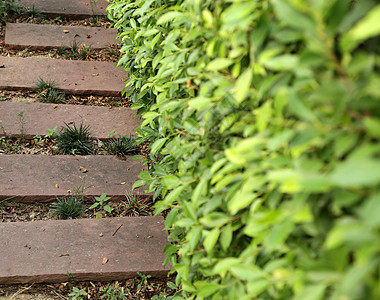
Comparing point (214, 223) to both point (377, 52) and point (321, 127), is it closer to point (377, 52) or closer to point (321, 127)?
Answer: point (321, 127)

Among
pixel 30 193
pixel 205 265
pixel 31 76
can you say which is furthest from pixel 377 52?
pixel 31 76

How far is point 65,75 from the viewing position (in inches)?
120

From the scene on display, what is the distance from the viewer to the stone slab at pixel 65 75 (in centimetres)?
294

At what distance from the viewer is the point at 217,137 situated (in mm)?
1342

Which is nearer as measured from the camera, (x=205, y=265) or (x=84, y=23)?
(x=205, y=265)

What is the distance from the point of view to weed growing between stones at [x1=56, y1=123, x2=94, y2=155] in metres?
2.54

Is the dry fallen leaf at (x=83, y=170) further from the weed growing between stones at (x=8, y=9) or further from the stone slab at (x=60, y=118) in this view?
the weed growing between stones at (x=8, y=9)

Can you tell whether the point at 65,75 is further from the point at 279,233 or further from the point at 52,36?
the point at 279,233

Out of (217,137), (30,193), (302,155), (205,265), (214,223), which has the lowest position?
(30,193)

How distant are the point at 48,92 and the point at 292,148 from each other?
2514mm

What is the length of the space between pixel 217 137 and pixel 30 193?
141 cm

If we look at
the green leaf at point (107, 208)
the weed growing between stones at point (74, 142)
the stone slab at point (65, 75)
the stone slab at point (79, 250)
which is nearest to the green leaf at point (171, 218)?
the stone slab at point (79, 250)

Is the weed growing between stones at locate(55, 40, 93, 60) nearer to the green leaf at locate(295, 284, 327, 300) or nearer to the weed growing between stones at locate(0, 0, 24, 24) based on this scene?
the weed growing between stones at locate(0, 0, 24, 24)

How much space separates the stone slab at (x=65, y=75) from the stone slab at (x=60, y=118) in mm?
208
